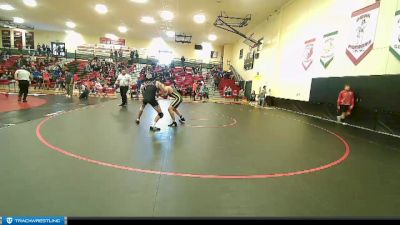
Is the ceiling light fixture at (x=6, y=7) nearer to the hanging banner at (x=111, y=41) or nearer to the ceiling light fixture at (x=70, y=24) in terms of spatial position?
the ceiling light fixture at (x=70, y=24)

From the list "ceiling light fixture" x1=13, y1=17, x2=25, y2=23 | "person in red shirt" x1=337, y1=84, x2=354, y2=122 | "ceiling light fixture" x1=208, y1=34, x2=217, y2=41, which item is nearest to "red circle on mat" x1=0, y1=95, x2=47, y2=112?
"person in red shirt" x1=337, y1=84, x2=354, y2=122

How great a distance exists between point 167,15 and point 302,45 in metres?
9.27

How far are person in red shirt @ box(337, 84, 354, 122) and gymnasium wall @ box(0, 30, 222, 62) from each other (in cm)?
2153

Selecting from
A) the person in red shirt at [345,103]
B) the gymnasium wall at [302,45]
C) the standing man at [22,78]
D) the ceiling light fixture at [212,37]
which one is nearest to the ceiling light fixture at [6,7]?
the standing man at [22,78]

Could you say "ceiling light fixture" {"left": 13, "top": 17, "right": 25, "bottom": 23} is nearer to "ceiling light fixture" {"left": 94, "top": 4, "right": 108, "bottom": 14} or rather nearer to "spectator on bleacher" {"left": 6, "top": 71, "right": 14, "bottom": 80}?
"spectator on bleacher" {"left": 6, "top": 71, "right": 14, "bottom": 80}

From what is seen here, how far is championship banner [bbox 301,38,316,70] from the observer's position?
12.0m

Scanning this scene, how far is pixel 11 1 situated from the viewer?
16562 mm

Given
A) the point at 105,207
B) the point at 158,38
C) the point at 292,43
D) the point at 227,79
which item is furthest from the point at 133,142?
the point at 158,38

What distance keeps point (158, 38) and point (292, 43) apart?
1669cm

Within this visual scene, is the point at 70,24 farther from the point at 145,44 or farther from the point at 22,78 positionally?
the point at 22,78

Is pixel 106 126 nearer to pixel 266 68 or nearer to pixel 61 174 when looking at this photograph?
pixel 61 174

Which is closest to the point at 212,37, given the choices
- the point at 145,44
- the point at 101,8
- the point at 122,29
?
the point at 145,44

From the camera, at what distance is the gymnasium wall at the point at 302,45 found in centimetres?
799

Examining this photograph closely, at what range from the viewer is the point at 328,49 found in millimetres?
10719
